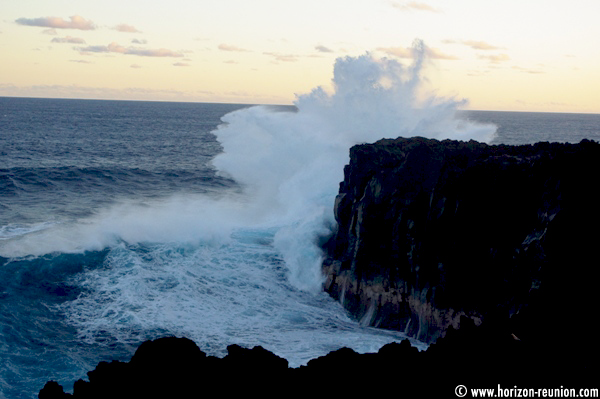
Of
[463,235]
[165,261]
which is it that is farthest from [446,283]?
[165,261]

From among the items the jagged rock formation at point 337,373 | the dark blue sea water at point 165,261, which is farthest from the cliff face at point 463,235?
the jagged rock formation at point 337,373

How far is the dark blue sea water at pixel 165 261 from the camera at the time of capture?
2183cm

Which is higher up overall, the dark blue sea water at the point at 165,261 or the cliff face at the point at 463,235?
the cliff face at the point at 463,235

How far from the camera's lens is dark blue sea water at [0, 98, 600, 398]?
71.6 feet

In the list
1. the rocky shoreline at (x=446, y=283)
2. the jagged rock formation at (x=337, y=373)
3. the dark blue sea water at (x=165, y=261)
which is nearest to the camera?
the jagged rock formation at (x=337, y=373)

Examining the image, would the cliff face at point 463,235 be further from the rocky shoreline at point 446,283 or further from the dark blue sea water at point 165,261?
the dark blue sea water at point 165,261

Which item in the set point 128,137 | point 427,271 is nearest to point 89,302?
point 427,271

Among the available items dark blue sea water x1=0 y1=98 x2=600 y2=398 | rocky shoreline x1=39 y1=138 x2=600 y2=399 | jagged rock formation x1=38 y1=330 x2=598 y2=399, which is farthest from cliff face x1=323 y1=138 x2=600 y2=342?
jagged rock formation x1=38 y1=330 x2=598 y2=399

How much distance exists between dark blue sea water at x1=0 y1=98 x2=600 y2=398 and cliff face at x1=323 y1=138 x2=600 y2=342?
182cm

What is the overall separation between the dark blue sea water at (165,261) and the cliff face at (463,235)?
182 centimetres

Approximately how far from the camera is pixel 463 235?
21672mm

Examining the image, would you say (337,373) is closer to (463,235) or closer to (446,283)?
(446,283)

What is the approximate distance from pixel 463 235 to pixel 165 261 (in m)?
16.0

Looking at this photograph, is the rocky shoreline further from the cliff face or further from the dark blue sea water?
the dark blue sea water
